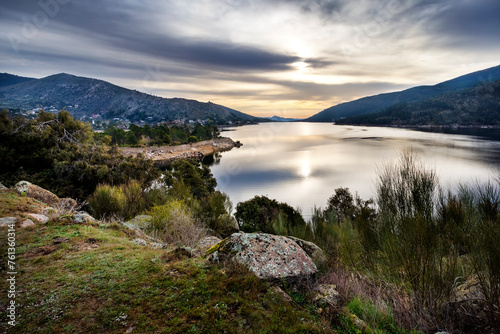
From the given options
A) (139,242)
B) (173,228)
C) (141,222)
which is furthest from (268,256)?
(141,222)

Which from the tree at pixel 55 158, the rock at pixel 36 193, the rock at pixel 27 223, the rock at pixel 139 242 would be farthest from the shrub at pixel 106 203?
the rock at pixel 139 242

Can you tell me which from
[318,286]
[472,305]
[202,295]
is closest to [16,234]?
[202,295]

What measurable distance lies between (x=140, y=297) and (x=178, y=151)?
58587mm

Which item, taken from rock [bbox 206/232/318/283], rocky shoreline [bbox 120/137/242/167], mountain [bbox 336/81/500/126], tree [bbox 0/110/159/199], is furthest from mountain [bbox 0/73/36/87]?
mountain [bbox 336/81/500/126]

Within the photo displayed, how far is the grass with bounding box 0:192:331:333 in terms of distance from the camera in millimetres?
2557

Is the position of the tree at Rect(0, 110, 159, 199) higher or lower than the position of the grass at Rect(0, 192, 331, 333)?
higher

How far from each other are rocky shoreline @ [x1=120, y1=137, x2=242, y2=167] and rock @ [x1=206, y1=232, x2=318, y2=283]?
1650 inches

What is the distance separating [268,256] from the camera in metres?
3.74

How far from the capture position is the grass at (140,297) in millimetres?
2557

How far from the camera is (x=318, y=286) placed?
3594 millimetres

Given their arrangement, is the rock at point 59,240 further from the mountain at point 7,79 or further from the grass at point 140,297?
the mountain at point 7,79

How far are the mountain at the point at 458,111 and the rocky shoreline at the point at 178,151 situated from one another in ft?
359

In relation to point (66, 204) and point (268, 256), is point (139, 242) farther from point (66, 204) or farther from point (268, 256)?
point (66, 204)

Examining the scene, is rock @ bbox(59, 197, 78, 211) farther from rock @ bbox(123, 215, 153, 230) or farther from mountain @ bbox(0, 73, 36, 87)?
mountain @ bbox(0, 73, 36, 87)
